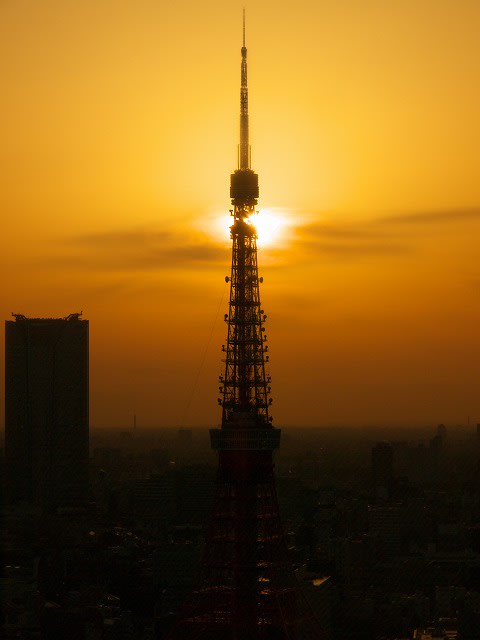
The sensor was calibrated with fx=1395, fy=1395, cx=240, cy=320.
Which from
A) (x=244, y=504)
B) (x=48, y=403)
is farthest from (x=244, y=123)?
(x=48, y=403)

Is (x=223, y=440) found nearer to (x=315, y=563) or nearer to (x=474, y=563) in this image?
(x=315, y=563)

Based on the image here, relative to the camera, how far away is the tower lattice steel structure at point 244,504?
69.6 feet

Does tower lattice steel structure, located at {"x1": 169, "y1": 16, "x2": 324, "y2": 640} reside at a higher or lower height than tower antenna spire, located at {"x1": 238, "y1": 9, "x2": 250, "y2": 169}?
lower

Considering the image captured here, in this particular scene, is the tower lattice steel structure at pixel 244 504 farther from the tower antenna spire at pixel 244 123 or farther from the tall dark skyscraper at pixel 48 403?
the tall dark skyscraper at pixel 48 403

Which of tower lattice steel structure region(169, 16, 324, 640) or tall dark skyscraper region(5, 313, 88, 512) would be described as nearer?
tower lattice steel structure region(169, 16, 324, 640)

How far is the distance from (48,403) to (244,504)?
51399 millimetres

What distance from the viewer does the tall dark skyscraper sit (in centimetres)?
7144

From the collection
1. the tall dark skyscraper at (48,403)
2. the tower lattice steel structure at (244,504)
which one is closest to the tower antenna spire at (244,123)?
the tower lattice steel structure at (244,504)

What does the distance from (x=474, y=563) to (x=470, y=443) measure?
7806cm

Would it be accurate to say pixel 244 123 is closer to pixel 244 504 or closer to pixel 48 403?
pixel 244 504

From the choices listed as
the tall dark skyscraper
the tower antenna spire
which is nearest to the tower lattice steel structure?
the tower antenna spire

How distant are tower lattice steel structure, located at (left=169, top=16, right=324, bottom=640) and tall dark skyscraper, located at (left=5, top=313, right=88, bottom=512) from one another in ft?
164

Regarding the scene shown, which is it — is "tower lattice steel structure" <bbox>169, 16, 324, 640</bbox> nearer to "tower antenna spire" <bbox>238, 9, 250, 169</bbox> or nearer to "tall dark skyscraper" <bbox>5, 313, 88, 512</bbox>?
"tower antenna spire" <bbox>238, 9, 250, 169</bbox>

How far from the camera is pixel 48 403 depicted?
236 feet
